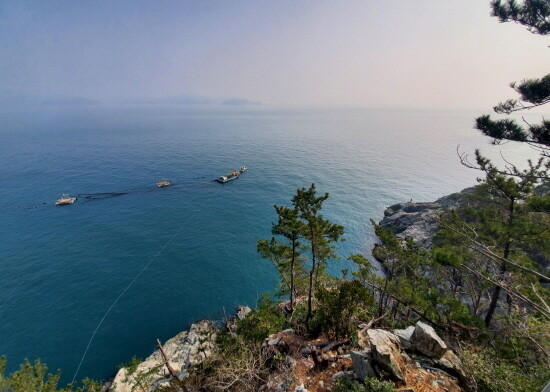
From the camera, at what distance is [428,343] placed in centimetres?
1122

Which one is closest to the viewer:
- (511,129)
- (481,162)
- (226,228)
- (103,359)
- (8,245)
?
(511,129)

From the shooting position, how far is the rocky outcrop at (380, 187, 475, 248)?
1716 inches

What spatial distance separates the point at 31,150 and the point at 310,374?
13487 centimetres

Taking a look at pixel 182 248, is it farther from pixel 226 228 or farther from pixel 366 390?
pixel 366 390

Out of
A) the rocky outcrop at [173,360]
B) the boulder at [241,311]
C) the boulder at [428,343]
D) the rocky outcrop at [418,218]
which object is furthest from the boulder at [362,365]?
the rocky outcrop at [418,218]

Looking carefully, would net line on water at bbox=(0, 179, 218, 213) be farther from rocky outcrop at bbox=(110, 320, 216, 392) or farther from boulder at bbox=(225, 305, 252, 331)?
rocky outcrop at bbox=(110, 320, 216, 392)

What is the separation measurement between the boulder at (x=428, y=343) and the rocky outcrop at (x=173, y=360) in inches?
604

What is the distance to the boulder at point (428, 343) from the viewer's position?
11.0m

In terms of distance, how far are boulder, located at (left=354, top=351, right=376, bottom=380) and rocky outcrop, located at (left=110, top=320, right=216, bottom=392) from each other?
45.2 feet

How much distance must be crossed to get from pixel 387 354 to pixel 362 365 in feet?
3.80

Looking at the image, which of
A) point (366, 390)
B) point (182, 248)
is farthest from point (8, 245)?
point (366, 390)

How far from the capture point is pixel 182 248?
42.2 metres

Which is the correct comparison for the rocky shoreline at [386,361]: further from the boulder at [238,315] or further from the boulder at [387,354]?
the boulder at [238,315]

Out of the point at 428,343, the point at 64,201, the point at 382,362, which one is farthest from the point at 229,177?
the point at 382,362
